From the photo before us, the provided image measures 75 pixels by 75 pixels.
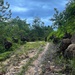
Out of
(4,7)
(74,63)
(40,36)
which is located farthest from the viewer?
(40,36)

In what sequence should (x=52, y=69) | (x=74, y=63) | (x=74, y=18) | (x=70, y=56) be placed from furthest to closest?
(x=74, y=18)
(x=70, y=56)
(x=52, y=69)
(x=74, y=63)

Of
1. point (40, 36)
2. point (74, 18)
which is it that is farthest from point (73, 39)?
point (40, 36)

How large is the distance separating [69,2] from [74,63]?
544 inches

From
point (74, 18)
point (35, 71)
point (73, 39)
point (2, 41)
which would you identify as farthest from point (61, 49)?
point (2, 41)

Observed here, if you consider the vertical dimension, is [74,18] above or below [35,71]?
above

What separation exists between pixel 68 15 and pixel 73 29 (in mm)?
1670

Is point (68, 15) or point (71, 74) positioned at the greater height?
point (68, 15)

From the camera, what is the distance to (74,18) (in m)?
24.9

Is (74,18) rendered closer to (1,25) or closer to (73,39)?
(73,39)

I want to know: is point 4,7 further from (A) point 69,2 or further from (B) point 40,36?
(B) point 40,36

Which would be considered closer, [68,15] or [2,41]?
[68,15]

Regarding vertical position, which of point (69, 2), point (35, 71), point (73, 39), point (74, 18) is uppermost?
point (69, 2)

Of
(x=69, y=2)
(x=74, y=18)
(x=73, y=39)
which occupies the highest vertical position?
(x=69, y=2)

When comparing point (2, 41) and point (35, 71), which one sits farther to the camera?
point (2, 41)
